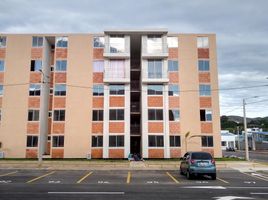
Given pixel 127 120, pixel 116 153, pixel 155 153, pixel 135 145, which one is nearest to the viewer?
pixel 155 153

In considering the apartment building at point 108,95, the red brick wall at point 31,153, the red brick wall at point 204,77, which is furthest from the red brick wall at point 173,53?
the red brick wall at point 31,153

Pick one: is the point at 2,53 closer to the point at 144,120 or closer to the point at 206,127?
the point at 144,120

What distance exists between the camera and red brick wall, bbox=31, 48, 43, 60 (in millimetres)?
43562

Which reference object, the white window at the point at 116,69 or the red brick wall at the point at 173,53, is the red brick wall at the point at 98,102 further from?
the red brick wall at the point at 173,53

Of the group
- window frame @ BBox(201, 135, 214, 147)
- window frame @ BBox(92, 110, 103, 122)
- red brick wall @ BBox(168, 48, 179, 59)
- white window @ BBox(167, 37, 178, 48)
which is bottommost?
window frame @ BBox(201, 135, 214, 147)

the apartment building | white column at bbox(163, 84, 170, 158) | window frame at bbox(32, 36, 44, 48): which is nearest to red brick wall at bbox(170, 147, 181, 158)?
the apartment building

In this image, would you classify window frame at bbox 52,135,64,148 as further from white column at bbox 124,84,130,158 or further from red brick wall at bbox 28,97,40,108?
white column at bbox 124,84,130,158

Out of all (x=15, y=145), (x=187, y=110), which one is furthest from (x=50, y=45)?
(x=187, y=110)

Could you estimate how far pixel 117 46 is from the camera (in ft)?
140

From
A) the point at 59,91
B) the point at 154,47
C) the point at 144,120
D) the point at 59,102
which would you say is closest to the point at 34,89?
the point at 59,91

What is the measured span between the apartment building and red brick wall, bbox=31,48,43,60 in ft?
0.45

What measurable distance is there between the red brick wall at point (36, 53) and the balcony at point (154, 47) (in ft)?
47.0

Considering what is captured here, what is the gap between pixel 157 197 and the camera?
40.3 feet

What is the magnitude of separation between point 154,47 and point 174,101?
7.86 meters
